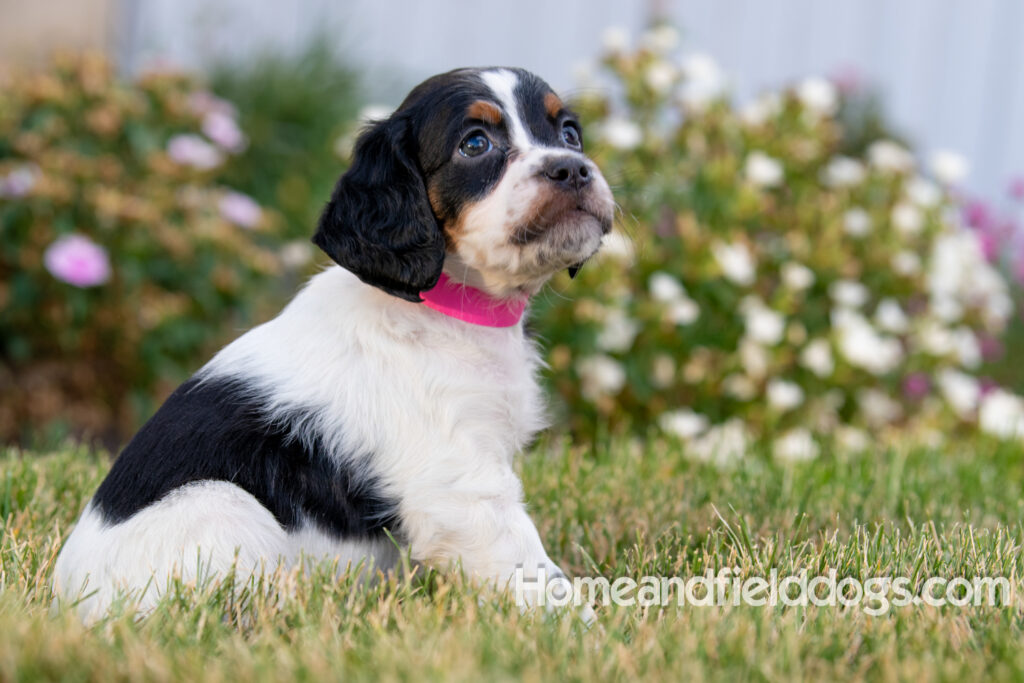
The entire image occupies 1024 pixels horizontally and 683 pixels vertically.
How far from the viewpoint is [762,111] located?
6.53 m

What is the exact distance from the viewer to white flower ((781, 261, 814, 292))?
231 inches

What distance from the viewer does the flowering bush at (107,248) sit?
220 inches

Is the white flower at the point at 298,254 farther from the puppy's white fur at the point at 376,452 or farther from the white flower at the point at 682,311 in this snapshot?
the puppy's white fur at the point at 376,452

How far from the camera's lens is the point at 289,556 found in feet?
8.84

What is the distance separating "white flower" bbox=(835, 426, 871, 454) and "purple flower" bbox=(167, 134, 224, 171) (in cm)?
404

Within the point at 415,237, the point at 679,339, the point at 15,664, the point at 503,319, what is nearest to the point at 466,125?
the point at 415,237

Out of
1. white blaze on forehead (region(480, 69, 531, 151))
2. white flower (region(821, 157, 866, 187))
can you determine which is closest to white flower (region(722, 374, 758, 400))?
white flower (region(821, 157, 866, 187))

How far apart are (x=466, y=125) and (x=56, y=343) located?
12.9 ft

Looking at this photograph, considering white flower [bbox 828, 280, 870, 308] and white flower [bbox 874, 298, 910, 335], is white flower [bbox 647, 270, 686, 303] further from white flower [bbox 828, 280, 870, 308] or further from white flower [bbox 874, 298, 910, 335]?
white flower [bbox 874, 298, 910, 335]

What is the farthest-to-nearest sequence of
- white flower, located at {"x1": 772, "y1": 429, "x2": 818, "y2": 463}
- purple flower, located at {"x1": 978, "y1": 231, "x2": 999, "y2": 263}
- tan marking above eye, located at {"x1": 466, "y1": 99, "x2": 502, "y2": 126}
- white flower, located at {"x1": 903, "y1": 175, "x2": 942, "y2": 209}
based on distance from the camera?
1. purple flower, located at {"x1": 978, "y1": 231, "x2": 999, "y2": 263}
2. white flower, located at {"x1": 903, "y1": 175, "x2": 942, "y2": 209}
3. white flower, located at {"x1": 772, "y1": 429, "x2": 818, "y2": 463}
4. tan marking above eye, located at {"x1": 466, "y1": 99, "x2": 502, "y2": 126}

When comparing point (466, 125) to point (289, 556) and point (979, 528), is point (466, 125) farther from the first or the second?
point (979, 528)

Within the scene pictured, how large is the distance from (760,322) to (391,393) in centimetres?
341

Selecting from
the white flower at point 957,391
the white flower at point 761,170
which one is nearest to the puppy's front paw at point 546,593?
the white flower at point 761,170

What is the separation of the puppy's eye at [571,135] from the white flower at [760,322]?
267cm
